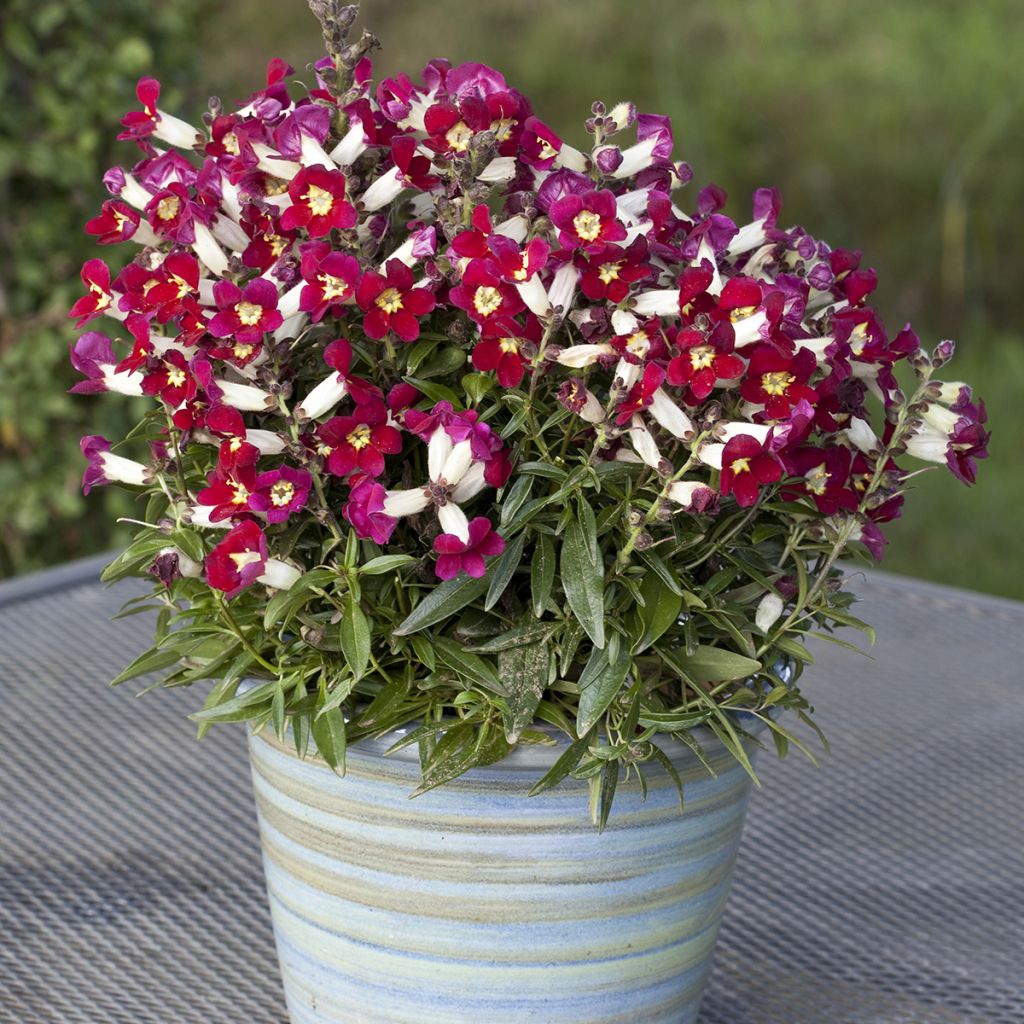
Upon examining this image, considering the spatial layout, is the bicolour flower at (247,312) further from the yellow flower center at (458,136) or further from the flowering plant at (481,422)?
the yellow flower center at (458,136)

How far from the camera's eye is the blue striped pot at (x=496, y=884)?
0.86 m

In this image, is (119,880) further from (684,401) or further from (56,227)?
(56,227)

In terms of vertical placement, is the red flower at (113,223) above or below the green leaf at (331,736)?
above

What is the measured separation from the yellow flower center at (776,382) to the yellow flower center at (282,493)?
27 centimetres

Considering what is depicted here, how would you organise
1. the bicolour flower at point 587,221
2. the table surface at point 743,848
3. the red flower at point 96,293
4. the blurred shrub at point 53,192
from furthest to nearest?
the blurred shrub at point 53,192 < the table surface at point 743,848 < the red flower at point 96,293 < the bicolour flower at point 587,221

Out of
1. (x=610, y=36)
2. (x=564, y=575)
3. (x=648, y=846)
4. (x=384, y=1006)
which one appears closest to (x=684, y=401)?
(x=564, y=575)

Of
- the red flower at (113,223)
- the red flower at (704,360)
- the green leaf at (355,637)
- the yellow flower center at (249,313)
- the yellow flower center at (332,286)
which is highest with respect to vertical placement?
the red flower at (113,223)

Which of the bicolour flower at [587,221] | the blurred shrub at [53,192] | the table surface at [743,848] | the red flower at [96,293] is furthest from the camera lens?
the blurred shrub at [53,192]

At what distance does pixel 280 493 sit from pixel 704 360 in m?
0.24

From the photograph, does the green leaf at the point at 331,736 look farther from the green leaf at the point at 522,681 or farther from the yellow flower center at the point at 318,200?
Result: the yellow flower center at the point at 318,200

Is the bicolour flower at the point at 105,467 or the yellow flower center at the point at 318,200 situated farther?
the bicolour flower at the point at 105,467

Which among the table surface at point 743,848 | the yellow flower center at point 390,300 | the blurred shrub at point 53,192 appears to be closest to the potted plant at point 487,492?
the yellow flower center at point 390,300

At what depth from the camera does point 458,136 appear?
0.82m

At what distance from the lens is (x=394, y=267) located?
79 cm
